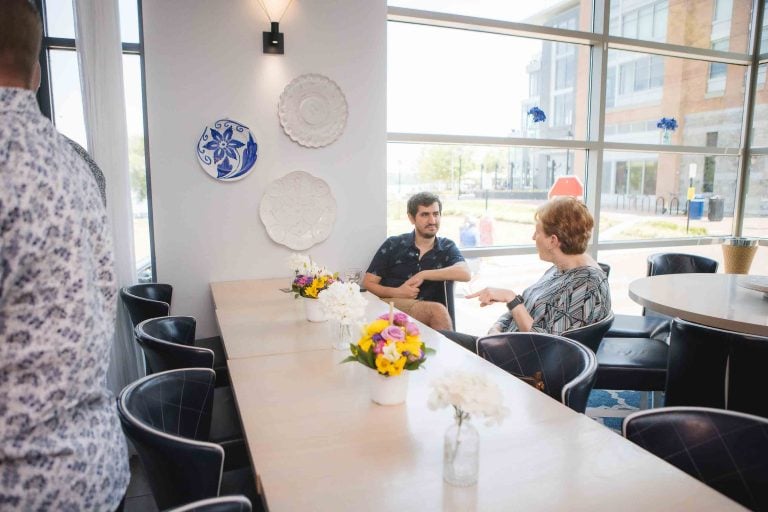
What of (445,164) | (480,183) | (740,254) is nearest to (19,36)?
(445,164)

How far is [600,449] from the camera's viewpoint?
126 centimetres

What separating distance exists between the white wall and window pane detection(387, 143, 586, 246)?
35 centimetres

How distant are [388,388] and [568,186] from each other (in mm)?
3761

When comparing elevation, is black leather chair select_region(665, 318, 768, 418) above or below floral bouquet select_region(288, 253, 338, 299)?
below

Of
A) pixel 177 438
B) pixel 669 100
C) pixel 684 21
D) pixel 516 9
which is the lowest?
pixel 177 438

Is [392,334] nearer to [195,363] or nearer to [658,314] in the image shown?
[195,363]

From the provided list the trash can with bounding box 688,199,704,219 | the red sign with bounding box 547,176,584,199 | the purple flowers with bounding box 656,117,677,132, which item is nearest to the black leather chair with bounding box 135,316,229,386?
the red sign with bounding box 547,176,584,199

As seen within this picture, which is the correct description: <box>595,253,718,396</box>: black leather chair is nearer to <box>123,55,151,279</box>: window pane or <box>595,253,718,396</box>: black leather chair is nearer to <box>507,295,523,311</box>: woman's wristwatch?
<box>507,295,523,311</box>: woman's wristwatch

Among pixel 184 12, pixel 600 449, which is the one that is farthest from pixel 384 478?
pixel 184 12

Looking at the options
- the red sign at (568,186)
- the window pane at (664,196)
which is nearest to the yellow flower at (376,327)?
the red sign at (568,186)

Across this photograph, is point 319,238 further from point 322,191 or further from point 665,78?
point 665,78

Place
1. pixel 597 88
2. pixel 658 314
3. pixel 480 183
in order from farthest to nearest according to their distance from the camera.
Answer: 1. pixel 597 88
2. pixel 480 183
3. pixel 658 314

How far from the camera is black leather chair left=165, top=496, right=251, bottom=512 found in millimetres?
950

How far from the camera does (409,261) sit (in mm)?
3688
